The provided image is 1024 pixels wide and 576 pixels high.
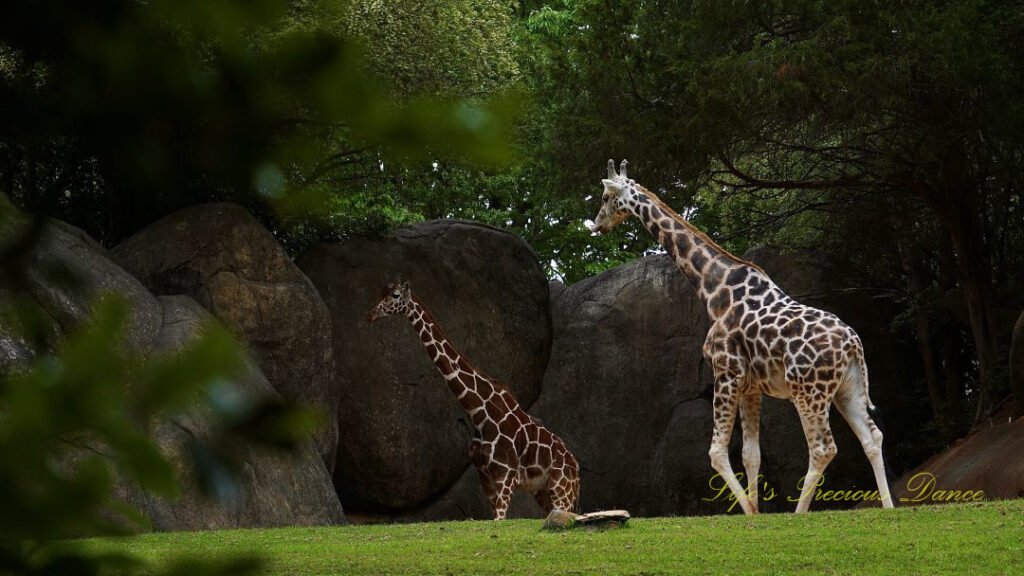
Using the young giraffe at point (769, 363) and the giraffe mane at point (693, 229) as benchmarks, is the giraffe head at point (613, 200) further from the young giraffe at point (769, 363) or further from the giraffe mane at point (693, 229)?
the young giraffe at point (769, 363)

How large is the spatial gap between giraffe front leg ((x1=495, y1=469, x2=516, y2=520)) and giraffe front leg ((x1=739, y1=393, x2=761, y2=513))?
7.20 ft

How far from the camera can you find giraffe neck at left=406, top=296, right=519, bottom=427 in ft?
38.6

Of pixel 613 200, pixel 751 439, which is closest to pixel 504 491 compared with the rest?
pixel 751 439

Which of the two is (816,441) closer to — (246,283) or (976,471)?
(976,471)

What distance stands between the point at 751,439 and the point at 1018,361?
4.04 m

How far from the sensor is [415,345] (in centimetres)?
1570

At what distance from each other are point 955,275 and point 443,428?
7402 millimetres

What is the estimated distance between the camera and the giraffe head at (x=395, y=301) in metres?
12.6

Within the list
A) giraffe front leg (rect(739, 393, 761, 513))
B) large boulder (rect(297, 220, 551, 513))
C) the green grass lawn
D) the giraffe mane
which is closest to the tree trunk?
large boulder (rect(297, 220, 551, 513))

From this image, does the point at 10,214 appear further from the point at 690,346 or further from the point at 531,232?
the point at 531,232

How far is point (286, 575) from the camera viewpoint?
22.8 ft

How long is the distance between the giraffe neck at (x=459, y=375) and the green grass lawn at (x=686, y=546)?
9.19ft

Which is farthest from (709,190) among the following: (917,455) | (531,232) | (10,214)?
(10,214)

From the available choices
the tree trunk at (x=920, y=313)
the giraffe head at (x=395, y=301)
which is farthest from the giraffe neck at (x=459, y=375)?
the tree trunk at (x=920, y=313)
